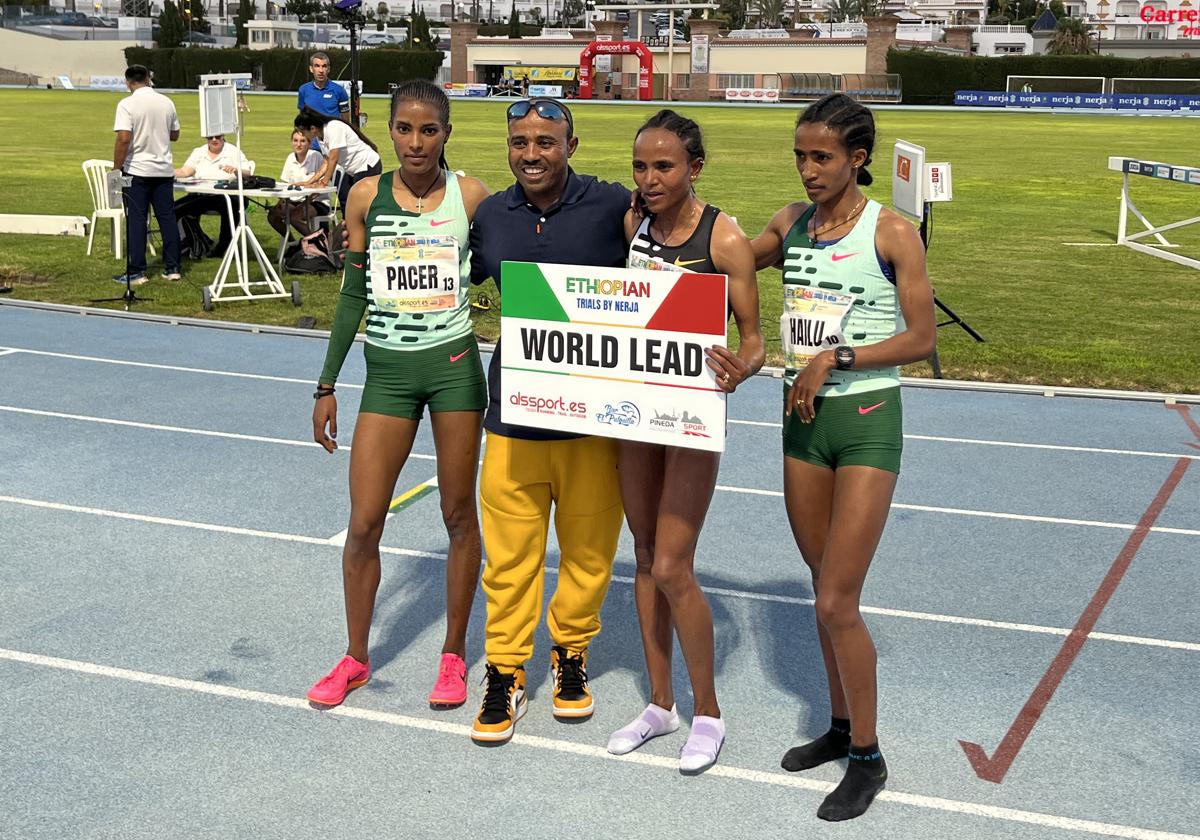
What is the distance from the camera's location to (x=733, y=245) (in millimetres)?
4094

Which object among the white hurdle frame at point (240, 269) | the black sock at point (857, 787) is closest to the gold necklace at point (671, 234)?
the black sock at point (857, 787)

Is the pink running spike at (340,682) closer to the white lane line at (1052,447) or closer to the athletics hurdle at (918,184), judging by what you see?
the white lane line at (1052,447)

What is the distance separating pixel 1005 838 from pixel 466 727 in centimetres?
189

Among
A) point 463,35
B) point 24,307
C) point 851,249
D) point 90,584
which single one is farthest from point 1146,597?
point 463,35

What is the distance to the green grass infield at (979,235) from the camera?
11617 mm

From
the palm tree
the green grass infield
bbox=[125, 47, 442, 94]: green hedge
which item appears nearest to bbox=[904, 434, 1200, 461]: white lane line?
the green grass infield

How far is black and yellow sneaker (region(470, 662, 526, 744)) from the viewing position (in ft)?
14.9

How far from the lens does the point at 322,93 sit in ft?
49.0

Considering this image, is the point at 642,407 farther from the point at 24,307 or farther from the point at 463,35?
the point at 463,35

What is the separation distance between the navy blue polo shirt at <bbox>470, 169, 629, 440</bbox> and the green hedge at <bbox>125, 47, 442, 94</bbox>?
240 feet

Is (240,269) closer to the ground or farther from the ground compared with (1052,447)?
farther from the ground

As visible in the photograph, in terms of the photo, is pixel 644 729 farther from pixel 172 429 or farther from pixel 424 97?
pixel 172 429

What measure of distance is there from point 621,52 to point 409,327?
73775mm

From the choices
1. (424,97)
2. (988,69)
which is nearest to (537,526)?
(424,97)
